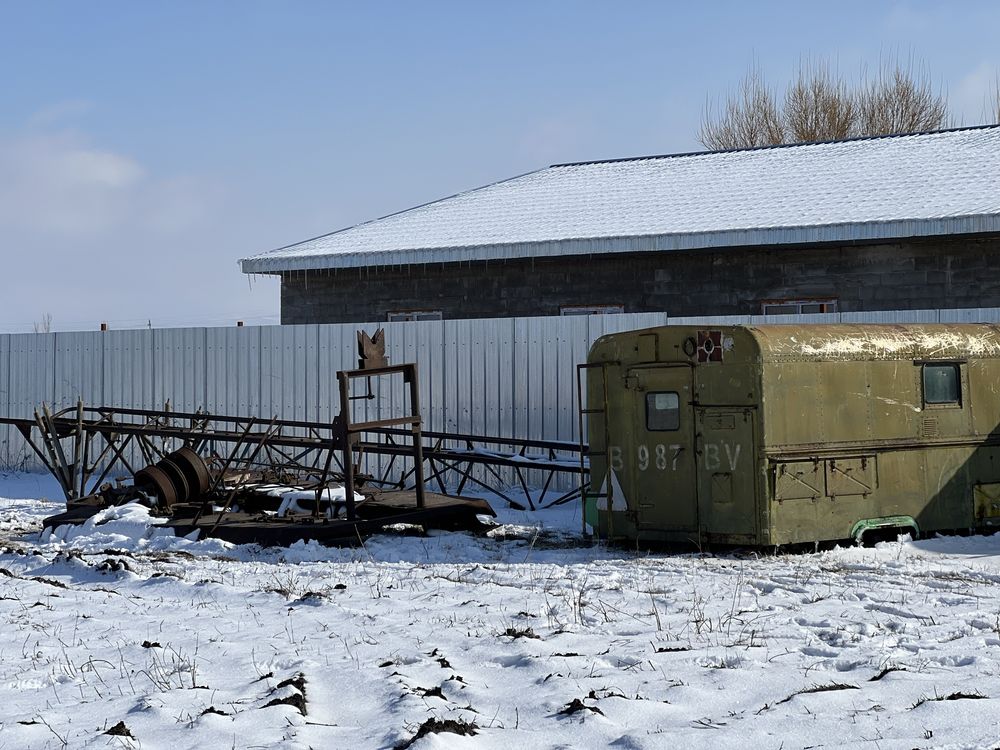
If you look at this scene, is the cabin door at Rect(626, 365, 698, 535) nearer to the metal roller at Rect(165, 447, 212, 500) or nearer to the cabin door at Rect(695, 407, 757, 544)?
the cabin door at Rect(695, 407, 757, 544)

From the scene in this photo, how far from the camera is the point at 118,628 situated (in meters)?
8.37

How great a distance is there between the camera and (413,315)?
20.2 meters

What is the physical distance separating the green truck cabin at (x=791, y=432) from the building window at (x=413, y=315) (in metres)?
8.20

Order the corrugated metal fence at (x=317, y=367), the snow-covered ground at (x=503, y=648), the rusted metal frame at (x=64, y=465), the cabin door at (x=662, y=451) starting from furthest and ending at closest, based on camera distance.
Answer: the corrugated metal fence at (x=317, y=367), the rusted metal frame at (x=64, y=465), the cabin door at (x=662, y=451), the snow-covered ground at (x=503, y=648)

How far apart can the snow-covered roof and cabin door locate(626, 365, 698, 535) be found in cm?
664

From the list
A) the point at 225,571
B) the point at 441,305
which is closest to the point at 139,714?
the point at 225,571

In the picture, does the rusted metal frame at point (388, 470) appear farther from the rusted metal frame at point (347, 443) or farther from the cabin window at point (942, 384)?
the cabin window at point (942, 384)

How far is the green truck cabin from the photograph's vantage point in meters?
11.1

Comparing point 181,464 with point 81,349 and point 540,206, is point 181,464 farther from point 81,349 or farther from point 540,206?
point 540,206

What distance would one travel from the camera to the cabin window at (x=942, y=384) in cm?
1194

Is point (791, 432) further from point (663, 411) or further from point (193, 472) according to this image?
point (193, 472)

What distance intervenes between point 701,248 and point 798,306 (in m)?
1.78

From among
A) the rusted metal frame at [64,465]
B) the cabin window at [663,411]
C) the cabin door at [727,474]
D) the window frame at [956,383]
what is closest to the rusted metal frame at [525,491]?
the cabin window at [663,411]

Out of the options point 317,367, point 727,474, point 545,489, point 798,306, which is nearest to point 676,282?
point 798,306
